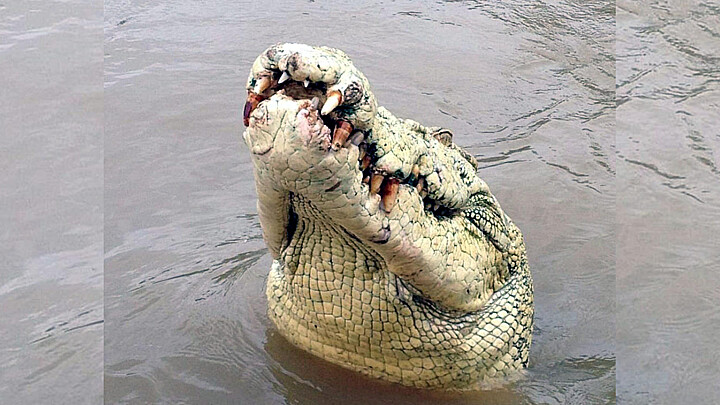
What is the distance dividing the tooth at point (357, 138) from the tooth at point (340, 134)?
2 centimetres

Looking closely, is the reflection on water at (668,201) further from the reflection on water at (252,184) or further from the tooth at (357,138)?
the tooth at (357,138)

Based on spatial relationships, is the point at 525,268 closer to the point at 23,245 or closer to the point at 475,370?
the point at 475,370

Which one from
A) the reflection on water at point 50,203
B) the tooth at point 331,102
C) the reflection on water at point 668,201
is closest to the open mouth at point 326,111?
the tooth at point 331,102

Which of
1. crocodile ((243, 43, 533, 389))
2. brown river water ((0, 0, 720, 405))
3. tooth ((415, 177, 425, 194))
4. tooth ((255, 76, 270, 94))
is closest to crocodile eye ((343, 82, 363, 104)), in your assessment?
crocodile ((243, 43, 533, 389))

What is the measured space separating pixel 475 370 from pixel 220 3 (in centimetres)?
375

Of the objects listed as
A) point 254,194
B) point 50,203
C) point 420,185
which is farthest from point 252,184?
point 420,185

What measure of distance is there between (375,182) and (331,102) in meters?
0.31

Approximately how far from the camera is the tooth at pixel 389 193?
230cm

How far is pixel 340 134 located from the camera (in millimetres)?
2066

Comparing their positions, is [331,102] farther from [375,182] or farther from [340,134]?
[375,182]

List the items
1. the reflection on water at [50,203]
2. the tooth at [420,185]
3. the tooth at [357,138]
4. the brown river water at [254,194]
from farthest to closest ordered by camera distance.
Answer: the brown river water at [254,194]
the reflection on water at [50,203]
the tooth at [420,185]
the tooth at [357,138]

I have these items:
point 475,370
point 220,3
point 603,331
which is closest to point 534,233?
point 603,331

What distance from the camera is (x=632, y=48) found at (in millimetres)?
5895

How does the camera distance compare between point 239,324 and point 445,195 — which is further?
point 239,324
